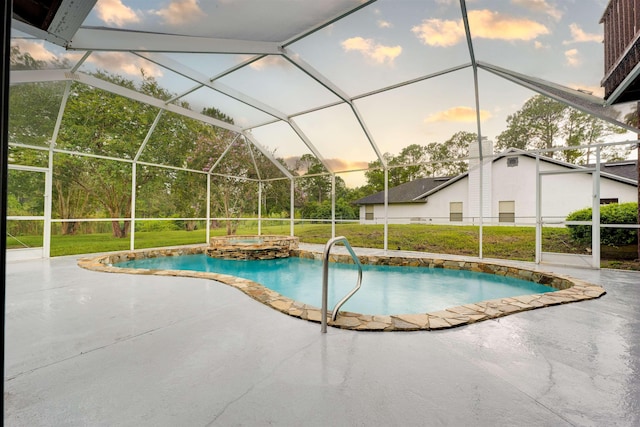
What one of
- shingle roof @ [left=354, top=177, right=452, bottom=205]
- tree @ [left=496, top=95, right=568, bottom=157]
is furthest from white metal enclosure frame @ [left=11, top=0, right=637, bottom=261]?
shingle roof @ [left=354, top=177, right=452, bottom=205]

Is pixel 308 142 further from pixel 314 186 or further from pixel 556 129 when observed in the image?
pixel 556 129

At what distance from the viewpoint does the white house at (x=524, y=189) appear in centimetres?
636

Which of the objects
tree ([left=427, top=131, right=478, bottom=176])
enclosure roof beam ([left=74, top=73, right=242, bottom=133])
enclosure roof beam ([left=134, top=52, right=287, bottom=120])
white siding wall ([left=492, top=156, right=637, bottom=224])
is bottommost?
white siding wall ([left=492, top=156, right=637, bottom=224])

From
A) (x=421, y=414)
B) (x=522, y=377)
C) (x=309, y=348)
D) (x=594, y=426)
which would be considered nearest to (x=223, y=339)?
(x=309, y=348)

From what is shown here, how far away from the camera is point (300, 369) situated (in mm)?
1810

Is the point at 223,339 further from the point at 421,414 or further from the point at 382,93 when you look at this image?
the point at 382,93

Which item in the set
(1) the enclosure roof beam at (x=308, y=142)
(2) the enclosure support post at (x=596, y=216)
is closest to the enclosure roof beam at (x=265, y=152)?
(1) the enclosure roof beam at (x=308, y=142)

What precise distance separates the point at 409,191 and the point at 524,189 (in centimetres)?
559

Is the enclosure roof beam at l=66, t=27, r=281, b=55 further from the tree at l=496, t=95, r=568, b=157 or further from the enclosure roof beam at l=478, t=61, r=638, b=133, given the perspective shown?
the tree at l=496, t=95, r=568, b=157

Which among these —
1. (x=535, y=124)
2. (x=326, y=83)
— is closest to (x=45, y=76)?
(x=326, y=83)

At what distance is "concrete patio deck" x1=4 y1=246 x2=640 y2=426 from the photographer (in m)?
1.41

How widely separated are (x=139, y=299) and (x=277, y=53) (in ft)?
14.5

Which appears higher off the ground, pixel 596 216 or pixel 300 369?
pixel 596 216

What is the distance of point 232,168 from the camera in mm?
11758
